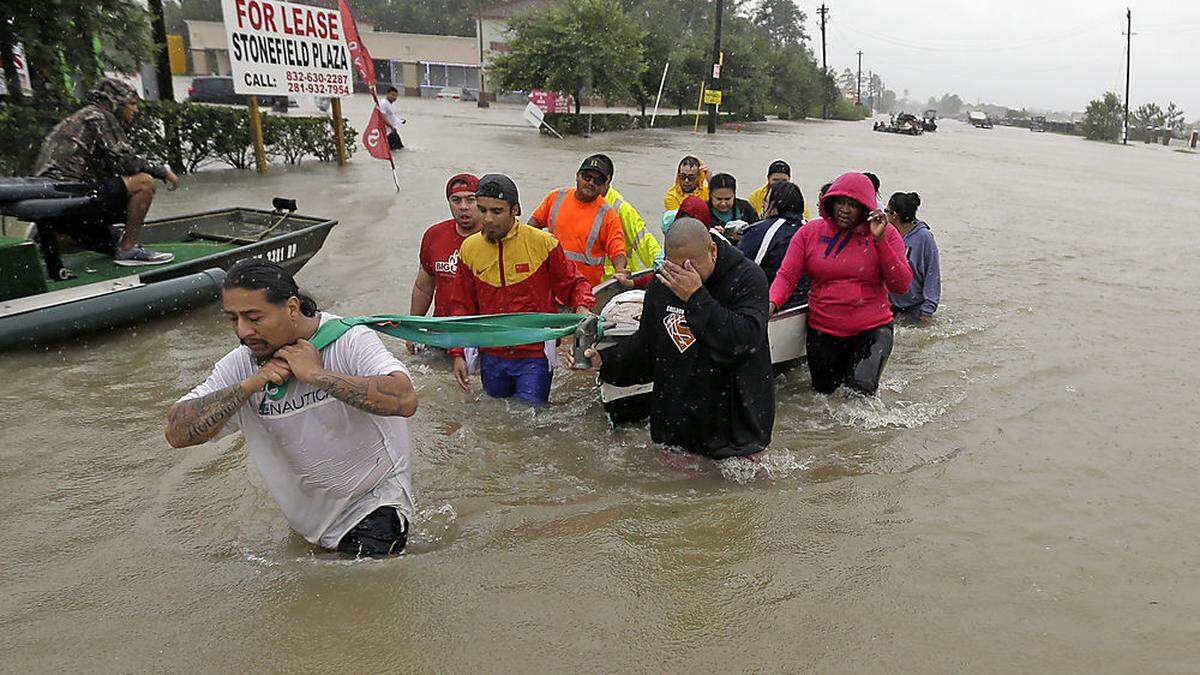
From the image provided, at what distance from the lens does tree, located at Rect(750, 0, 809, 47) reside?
101975 millimetres

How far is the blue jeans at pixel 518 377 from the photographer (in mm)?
5039

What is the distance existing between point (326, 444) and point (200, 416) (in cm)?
46

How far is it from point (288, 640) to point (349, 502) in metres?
0.56

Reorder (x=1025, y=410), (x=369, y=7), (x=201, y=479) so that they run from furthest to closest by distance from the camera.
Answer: (x=369, y=7) → (x=1025, y=410) → (x=201, y=479)

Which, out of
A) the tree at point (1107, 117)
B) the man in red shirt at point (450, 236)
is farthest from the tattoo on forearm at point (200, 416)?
the tree at point (1107, 117)

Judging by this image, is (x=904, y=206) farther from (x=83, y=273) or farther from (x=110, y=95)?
(x=83, y=273)

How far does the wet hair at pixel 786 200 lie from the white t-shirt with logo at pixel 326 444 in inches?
146

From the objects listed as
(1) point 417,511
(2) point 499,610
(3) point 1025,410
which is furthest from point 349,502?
(3) point 1025,410

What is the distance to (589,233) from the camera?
5.93 metres

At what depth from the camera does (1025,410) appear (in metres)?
6.05

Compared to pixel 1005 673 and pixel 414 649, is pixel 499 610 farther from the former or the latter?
pixel 1005 673

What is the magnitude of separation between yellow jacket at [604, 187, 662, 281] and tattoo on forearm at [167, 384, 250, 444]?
369 centimetres

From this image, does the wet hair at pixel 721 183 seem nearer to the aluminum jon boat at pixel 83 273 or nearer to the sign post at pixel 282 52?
the aluminum jon boat at pixel 83 273

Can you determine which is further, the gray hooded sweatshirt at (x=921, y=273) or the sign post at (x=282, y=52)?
the sign post at (x=282, y=52)
